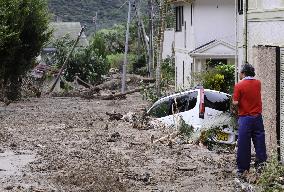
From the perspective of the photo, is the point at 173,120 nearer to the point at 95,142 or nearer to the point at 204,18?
the point at 95,142

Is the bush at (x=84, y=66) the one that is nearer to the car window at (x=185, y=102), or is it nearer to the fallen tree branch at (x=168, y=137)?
the car window at (x=185, y=102)

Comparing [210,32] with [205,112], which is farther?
[210,32]

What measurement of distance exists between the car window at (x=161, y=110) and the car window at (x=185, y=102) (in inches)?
20.2

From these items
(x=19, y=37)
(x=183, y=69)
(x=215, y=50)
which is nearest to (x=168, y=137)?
(x=215, y=50)

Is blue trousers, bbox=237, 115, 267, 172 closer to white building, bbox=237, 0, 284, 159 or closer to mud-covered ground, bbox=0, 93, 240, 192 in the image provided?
mud-covered ground, bbox=0, 93, 240, 192

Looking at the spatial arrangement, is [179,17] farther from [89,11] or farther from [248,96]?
[89,11]

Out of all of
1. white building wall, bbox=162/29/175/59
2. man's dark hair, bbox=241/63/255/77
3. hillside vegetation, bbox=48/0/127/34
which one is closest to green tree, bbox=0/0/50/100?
white building wall, bbox=162/29/175/59

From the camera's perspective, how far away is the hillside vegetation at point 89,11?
88.6 meters

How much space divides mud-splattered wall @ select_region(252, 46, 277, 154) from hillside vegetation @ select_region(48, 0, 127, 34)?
7501 centimetres

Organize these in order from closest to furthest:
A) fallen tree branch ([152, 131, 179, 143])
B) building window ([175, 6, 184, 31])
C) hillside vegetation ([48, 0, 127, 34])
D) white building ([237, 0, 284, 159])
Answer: white building ([237, 0, 284, 159]) < fallen tree branch ([152, 131, 179, 143]) < building window ([175, 6, 184, 31]) < hillside vegetation ([48, 0, 127, 34])

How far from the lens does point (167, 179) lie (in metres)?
10.6

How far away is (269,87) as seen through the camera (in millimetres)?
12531

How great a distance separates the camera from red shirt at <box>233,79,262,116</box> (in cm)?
1014

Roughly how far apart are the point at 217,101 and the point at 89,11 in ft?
248
